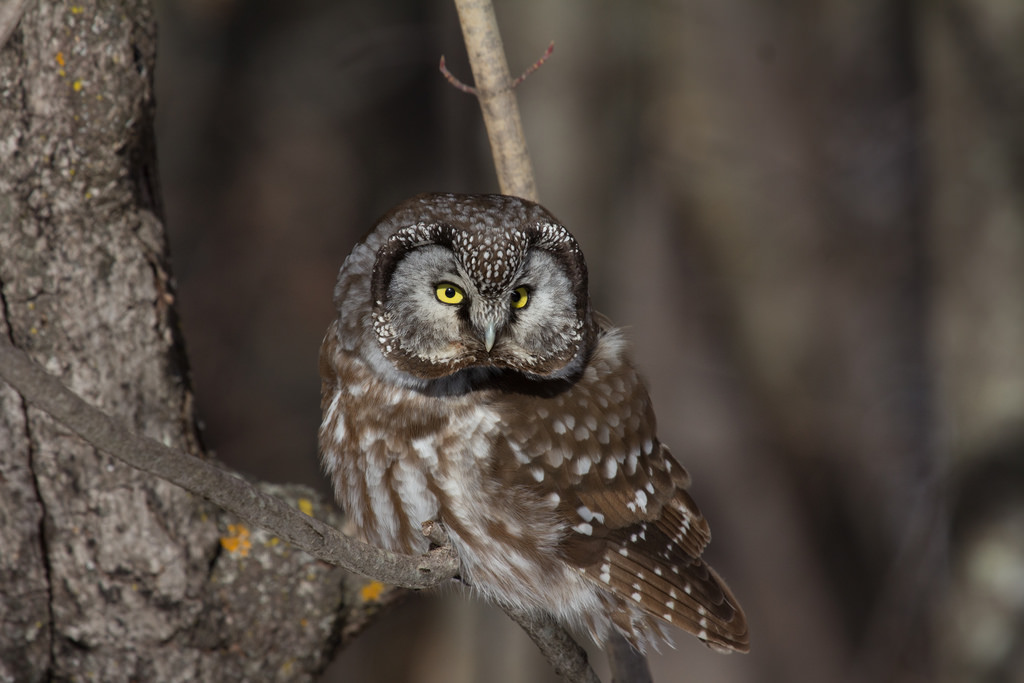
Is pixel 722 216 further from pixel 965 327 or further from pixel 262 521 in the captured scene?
pixel 262 521

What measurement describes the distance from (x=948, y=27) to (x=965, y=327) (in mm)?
1398

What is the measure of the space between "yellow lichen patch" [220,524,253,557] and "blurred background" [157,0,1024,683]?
7.73ft

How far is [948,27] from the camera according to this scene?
422 centimetres

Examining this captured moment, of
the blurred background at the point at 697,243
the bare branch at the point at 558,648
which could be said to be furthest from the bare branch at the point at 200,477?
the blurred background at the point at 697,243

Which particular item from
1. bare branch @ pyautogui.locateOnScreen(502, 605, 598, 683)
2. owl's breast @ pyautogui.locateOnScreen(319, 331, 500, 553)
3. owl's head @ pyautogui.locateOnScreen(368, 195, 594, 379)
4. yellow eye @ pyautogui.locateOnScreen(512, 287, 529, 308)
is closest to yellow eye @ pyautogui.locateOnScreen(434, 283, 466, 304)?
owl's head @ pyautogui.locateOnScreen(368, 195, 594, 379)

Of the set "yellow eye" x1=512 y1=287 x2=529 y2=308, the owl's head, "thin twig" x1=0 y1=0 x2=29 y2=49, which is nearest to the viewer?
"thin twig" x1=0 y1=0 x2=29 y2=49

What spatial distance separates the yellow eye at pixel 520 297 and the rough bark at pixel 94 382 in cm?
108

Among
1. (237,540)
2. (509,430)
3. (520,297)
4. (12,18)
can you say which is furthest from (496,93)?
(237,540)

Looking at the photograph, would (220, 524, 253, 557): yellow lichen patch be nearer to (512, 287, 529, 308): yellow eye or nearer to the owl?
the owl

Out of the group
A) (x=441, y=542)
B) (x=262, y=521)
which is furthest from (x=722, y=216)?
(x=262, y=521)

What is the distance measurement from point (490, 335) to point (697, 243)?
470cm

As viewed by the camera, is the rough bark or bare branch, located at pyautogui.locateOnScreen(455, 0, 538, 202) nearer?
bare branch, located at pyautogui.locateOnScreen(455, 0, 538, 202)

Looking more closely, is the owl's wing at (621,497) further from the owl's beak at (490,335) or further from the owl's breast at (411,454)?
the owl's beak at (490,335)

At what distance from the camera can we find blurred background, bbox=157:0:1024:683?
5.22 m
